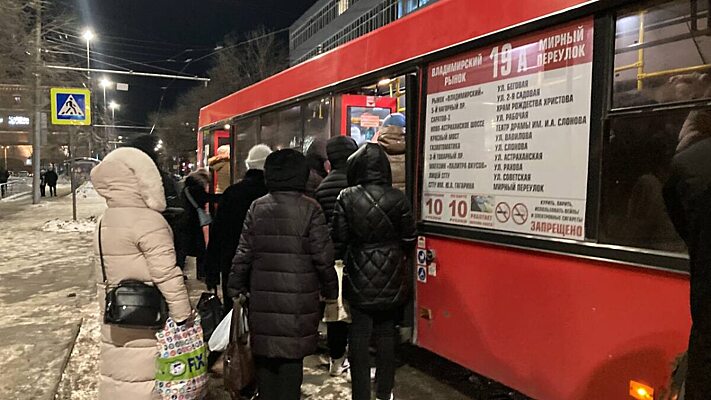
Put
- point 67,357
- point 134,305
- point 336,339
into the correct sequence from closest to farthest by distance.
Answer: point 134,305 → point 336,339 → point 67,357

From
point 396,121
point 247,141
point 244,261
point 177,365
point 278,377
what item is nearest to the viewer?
point 177,365

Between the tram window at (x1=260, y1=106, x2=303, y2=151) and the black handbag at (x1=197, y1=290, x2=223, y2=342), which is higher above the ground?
the tram window at (x1=260, y1=106, x2=303, y2=151)

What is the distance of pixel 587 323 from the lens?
9.45 ft

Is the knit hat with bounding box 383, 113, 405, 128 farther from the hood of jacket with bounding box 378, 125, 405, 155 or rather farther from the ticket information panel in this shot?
the ticket information panel

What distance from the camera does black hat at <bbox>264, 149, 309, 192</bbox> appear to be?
3268 millimetres

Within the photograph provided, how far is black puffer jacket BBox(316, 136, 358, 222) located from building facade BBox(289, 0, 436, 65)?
108 feet

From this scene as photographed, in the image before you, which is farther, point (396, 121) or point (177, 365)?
point (396, 121)

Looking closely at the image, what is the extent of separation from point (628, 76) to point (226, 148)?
6.54m

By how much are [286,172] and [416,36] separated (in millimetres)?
1640

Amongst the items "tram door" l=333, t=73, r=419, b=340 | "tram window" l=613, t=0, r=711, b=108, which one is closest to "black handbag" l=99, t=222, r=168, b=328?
"tram door" l=333, t=73, r=419, b=340

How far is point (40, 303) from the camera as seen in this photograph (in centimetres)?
730

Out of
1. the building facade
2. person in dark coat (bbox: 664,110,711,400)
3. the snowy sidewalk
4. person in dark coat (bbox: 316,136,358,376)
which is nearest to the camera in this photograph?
person in dark coat (bbox: 664,110,711,400)

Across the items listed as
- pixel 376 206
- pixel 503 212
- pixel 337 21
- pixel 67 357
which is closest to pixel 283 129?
pixel 67 357

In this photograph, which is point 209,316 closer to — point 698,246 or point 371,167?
point 371,167
